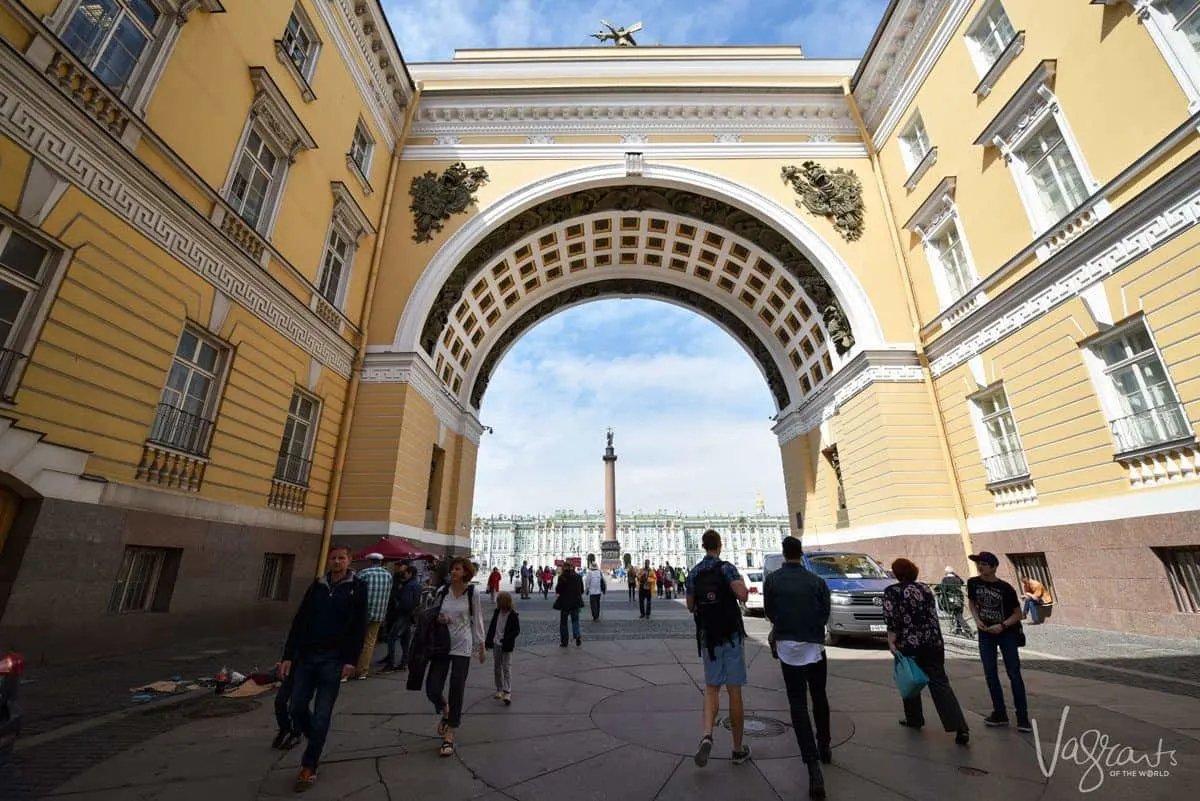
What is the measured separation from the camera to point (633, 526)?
405ft

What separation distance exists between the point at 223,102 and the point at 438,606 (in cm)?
1202

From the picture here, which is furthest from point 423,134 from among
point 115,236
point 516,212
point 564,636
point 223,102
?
point 564,636

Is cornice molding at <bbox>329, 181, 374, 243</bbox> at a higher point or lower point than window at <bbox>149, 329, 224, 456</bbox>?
higher

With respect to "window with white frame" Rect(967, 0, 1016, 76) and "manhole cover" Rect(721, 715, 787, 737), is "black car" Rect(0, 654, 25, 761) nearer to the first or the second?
"manhole cover" Rect(721, 715, 787, 737)

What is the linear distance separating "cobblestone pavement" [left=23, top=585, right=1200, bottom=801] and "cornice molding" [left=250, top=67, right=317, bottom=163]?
12529 mm

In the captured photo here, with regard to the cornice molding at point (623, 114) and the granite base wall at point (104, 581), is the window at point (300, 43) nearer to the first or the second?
the cornice molding at point (623, 114)

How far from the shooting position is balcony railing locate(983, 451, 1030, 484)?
13365 millimetres

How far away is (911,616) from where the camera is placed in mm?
5125

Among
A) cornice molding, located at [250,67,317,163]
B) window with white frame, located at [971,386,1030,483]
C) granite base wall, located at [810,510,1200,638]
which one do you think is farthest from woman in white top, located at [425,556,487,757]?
window with white frame, located at [971,386,1030,483]

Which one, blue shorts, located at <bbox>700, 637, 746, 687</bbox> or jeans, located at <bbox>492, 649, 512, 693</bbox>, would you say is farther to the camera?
jeans, located at <bbox>492, 649, 512, 693</bbox>

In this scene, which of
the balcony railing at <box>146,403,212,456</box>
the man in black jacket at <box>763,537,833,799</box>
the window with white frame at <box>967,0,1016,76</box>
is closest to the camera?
the man in black jacket at <box>763,537,833,799</box>

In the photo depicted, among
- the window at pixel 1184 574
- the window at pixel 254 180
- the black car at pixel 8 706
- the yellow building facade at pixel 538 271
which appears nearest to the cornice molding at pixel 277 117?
the yellow building facade at pixel 538 271

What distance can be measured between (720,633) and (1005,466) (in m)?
13.5

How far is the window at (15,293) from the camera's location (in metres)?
7.02
